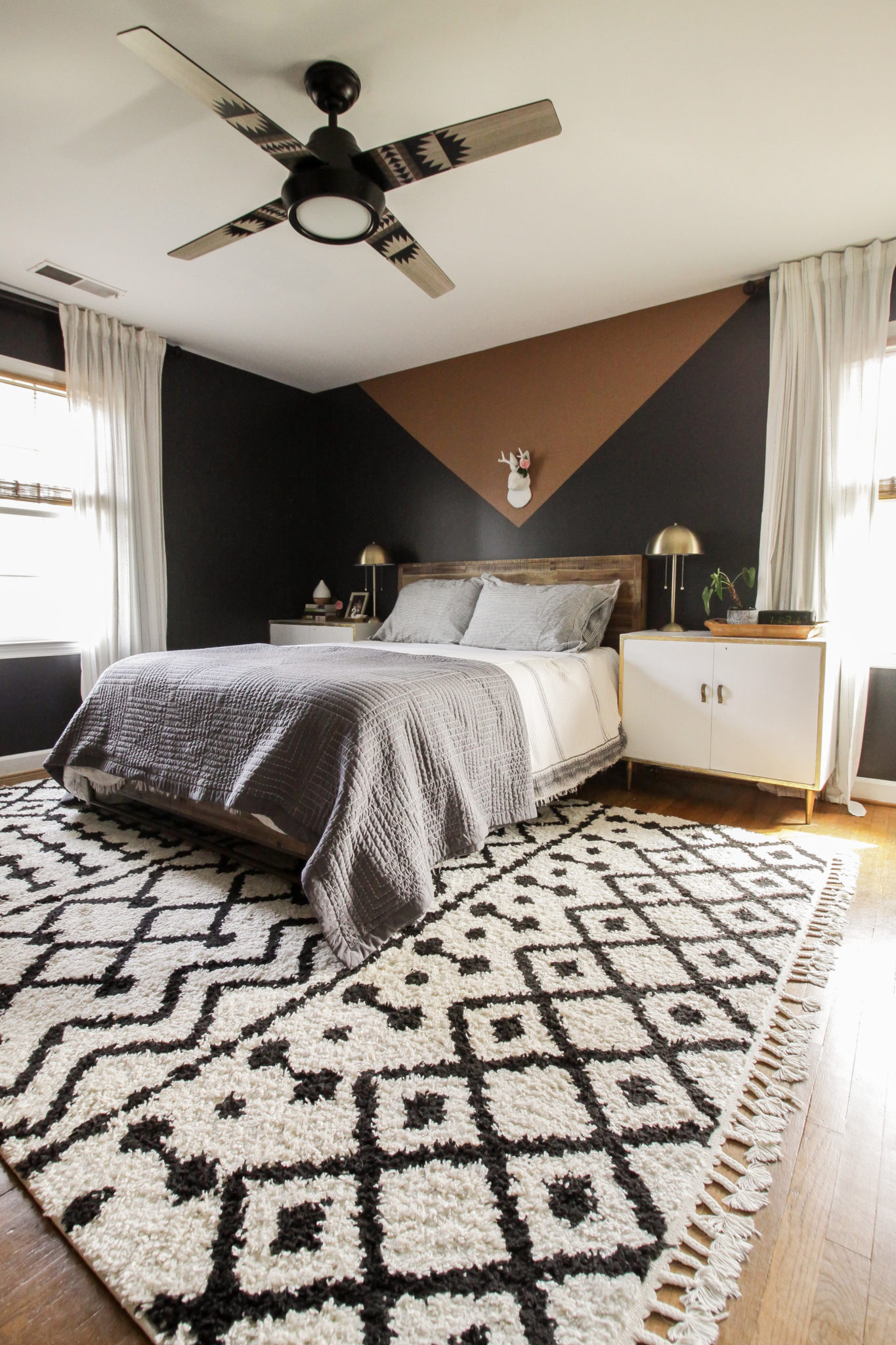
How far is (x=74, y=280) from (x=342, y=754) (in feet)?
10.0

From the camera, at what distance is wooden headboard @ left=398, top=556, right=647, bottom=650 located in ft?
12.3

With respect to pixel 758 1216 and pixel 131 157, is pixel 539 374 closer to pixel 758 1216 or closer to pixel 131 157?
pixel 131 157

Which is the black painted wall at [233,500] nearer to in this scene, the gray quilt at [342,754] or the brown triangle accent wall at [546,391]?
the brown triangle accent wall at [546,391]

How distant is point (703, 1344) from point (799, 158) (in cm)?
327

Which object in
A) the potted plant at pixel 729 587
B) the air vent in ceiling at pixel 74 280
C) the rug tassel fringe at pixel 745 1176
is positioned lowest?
the rug tassel fringe at pixel 745 1176

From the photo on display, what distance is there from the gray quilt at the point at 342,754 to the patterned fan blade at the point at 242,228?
1.50m

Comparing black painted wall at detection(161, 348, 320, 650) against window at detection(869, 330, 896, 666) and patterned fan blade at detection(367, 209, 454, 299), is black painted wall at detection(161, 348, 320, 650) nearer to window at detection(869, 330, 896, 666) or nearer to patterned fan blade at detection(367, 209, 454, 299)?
patterned fan blade at detection(367, 209, 454, 299)

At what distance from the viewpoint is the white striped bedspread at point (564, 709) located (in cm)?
271

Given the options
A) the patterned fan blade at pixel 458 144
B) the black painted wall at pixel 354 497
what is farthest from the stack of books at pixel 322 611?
the patterned fan blade at pixel 458 144

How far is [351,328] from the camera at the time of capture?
399 cm

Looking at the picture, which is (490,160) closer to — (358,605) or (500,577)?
(500,577)

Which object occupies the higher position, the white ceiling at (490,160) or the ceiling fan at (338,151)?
the white ceiling at (490,160)

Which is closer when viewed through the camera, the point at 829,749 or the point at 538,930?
the point at 538,930

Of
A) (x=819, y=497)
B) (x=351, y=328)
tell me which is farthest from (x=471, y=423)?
(x=819, y=497)
